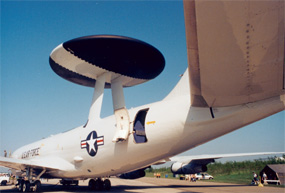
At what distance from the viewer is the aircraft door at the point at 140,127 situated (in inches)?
352

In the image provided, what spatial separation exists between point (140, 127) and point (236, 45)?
5.90 meters

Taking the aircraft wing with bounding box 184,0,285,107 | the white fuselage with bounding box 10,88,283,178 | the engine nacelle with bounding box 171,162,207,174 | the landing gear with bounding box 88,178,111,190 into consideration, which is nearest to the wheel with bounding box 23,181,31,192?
the white fuselage with bounding box 10,88,283,178

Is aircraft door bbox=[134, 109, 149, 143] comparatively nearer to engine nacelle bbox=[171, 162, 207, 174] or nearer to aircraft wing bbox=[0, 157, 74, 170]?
aircraft wing bbox=[0, 157, 74, 170]

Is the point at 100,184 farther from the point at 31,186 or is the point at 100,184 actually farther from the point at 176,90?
the point at 176,90

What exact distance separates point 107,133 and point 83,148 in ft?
6.43

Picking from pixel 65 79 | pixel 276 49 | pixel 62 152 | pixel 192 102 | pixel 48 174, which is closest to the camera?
pixel 276 49

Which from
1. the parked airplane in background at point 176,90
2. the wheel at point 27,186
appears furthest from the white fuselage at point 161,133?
the wheel at point 27,186

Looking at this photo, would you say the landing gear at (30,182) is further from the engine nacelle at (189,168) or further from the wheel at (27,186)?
the engine nacelle at (189,168)

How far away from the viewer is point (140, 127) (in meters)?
9.29

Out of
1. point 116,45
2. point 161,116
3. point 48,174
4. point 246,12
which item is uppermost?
point 116,45

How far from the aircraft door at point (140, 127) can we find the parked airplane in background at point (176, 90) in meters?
0.04

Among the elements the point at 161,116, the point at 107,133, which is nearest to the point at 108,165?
the point at 107,133

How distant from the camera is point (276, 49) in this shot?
4.01 metres

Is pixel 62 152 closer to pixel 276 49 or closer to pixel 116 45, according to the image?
pixel 116 45
